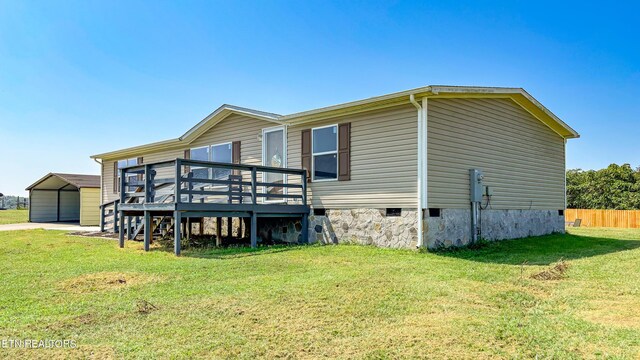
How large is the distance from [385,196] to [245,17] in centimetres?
703

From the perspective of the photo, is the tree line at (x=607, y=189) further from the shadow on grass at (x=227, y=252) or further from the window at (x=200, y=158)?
the shadow on grass at (x=227, y=252)

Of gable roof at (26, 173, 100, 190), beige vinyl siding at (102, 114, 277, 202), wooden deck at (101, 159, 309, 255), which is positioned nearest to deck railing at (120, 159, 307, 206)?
wooden deck at (101, 159, 309, 255)

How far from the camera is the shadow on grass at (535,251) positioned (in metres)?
8.23

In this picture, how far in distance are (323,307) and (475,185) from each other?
6722mm

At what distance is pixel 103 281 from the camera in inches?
236

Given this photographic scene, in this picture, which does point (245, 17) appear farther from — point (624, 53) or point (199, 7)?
point (624, 53)

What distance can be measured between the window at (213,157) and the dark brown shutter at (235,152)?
6.6 inches

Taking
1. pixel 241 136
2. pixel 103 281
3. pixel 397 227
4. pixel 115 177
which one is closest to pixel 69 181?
pixel 115 177

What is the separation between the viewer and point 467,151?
10.2 m

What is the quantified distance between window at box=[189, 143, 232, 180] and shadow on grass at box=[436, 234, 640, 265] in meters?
7.00

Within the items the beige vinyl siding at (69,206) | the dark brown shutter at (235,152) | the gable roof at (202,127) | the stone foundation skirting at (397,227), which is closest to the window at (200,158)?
the gable roof at (202,127)

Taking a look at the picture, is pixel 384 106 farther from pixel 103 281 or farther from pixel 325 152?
pixel 103 281

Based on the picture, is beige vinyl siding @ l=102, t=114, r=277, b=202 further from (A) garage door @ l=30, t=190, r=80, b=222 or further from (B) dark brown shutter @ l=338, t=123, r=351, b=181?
(A) garage door @ l=30, t=190, r=80, b=222

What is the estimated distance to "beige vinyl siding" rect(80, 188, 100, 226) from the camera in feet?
68.3
